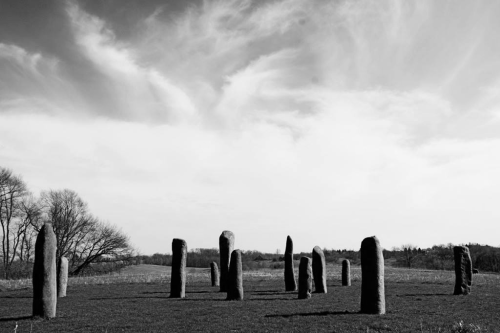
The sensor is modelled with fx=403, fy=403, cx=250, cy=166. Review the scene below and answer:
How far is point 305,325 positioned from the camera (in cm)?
1396

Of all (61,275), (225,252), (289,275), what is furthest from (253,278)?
(61,275)

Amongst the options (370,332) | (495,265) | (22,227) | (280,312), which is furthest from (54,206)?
(495,265)

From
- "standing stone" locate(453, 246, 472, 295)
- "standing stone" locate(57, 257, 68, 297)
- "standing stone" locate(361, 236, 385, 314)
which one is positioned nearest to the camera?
"standing stone" locate(361, 236, 385, 314)

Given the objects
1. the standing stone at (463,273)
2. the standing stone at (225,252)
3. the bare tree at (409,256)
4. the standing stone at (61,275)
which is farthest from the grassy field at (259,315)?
the bare tree at (409,256)

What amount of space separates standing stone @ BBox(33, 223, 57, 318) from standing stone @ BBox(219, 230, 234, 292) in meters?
13.7

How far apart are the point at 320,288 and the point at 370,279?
9.81 m

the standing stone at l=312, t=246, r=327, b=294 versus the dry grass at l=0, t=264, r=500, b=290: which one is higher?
the standing stone at l=312, t=246, r=327, b=294

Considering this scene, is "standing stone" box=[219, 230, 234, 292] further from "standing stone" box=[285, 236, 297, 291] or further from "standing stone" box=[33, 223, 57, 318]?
"standing stone" box=[33, 223, 57, 318]

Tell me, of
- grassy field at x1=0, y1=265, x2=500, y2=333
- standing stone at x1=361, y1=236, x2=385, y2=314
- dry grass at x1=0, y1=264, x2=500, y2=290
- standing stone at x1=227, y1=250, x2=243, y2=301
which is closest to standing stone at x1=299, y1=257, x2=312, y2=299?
grassy field at x1=0, y1=265, x2=500, y2=333

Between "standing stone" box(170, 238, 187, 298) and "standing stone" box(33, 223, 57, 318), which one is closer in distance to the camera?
"standing stone" box(33, 223, 57, 318)

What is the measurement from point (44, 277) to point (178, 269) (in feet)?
31.3

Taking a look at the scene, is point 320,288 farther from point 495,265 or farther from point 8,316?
point 495,265

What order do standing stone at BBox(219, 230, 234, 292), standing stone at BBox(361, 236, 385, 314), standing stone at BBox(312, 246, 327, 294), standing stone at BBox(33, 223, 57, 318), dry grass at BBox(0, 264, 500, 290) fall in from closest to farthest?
standing stone at BBox(33, 223, 57, 318)
standing stone at BBox(361, 236, 385, 314)
standing stone at BBox(312, 246, 327, 294)
standing stone at BBox(219, 230, 234, 292)
dry grass at BBox(0, 264, 500, 290)

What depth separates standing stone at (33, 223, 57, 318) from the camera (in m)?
15.9
